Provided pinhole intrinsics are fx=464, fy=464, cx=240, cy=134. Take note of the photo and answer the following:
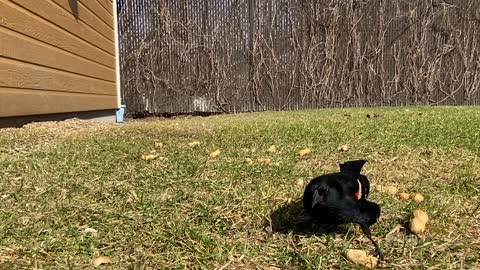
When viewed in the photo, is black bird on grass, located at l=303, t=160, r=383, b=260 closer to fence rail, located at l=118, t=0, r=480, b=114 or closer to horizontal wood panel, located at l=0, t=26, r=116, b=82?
horizontal wood panel, located at l=0, t=26, r=116, b=82

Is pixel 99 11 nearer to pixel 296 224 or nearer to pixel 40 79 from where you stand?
pixel 40 79

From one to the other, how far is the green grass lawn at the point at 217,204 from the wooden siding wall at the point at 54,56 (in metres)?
1.00

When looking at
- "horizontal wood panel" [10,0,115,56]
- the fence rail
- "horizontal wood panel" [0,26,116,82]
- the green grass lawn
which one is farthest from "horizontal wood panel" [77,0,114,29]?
the green grass lawn

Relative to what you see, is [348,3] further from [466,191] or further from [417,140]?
[466,191]

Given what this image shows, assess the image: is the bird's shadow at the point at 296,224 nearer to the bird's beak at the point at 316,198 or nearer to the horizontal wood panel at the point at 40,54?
the bird's beak at the point at 316,198

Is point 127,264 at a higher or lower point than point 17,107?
lower

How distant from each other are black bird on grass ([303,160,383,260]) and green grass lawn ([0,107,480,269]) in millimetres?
127

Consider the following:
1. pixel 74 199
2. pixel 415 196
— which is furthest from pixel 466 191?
pixel 74 199

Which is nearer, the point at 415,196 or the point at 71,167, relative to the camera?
the point at 415,196

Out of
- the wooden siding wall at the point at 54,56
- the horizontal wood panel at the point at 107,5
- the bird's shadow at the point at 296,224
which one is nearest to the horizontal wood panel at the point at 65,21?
the wooden siding wall at the point at 54,56

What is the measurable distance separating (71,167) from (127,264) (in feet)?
5.00

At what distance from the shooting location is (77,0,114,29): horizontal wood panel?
6.93 m

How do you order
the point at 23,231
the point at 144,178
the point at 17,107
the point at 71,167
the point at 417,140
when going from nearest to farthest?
1. the point at 23,231
2. the point at 144,178
3. the point at 71,167
4. the point at 417,140
5. the point at 17,107

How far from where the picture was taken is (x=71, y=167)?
9.72 feet
